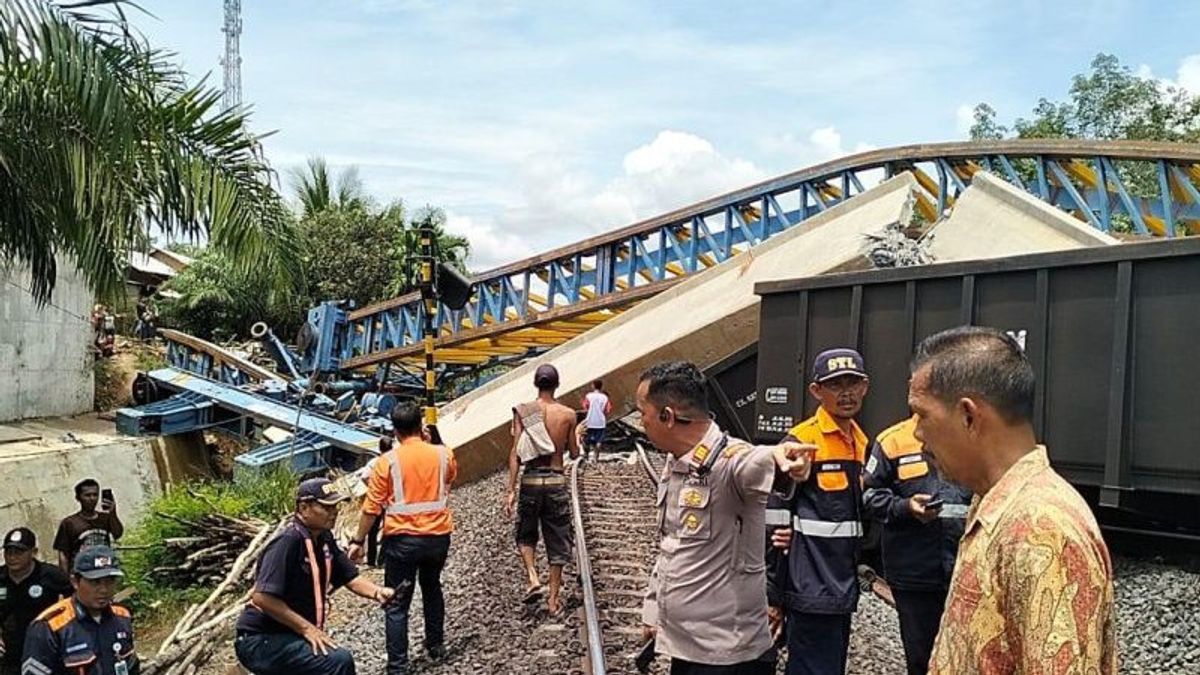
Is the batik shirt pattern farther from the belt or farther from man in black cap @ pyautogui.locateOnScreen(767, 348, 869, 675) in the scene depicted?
the belt

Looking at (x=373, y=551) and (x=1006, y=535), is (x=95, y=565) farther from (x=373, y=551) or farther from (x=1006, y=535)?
(x=373, y=551)

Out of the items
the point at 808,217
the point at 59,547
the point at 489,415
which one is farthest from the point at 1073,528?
the point at 808,217

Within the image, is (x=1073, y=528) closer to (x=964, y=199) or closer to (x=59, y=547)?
(x=59, y=547)

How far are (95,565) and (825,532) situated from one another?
3.19 metres

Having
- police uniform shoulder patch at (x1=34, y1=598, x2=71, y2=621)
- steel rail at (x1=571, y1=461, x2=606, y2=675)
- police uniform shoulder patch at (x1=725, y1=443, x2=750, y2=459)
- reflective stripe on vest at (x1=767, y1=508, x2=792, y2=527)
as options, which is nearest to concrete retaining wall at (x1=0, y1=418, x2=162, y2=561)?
steel rail at (x1=571, y1=461, x2=606, y2=675)

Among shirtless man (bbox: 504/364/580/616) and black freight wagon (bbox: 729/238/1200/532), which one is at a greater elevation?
black freight wagon (bbox: 729/238/1200/532)

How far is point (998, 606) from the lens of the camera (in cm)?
166

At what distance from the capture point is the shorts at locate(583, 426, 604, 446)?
12984 mm

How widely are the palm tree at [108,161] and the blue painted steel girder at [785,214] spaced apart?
380 inches

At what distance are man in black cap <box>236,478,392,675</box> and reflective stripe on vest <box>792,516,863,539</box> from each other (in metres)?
2.13

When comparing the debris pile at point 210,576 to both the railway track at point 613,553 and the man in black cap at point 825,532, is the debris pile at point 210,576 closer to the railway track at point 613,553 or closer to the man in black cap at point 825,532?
the railway track at point 613,553

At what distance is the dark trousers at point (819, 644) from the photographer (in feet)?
12.3

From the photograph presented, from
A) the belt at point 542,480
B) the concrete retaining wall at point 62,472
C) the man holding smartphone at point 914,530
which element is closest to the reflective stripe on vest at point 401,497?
the belt at point 542,480

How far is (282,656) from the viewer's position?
14.6ft
